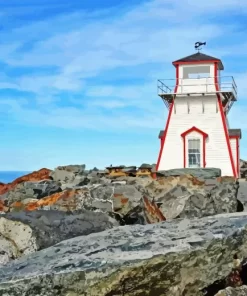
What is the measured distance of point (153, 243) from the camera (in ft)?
17.6

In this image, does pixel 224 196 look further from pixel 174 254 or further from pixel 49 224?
pixel 174 254

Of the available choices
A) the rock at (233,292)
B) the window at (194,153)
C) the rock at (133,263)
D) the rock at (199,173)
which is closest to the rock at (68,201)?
the rock at (133,263)

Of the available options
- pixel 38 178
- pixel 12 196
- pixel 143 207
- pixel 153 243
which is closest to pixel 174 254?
pixel 153 243

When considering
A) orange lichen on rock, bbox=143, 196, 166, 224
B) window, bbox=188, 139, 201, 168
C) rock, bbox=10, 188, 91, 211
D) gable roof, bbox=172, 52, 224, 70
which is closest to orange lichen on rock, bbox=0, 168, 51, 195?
window, bbox=188, 139, 201, 168

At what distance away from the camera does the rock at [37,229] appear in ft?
20.7

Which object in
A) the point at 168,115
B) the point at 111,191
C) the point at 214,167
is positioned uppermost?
the point at 168,115

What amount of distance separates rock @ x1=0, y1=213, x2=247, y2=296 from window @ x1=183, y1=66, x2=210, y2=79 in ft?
72.4

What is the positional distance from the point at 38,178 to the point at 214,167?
9.85 m

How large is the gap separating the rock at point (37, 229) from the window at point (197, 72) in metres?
21.1

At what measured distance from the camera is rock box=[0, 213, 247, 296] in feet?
15.8

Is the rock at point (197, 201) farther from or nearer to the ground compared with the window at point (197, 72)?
nearer to the ground

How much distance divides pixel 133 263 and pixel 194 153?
23251 millimetres

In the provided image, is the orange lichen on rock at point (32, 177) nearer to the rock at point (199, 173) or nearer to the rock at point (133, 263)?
A: the rock at point (199, 173)

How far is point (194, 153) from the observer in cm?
2797
